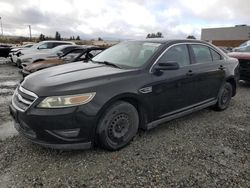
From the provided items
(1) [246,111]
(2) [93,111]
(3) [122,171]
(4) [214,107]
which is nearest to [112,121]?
(2) [93,111]

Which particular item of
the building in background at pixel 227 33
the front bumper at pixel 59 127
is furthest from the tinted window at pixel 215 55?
the building in background at pixel 227 33

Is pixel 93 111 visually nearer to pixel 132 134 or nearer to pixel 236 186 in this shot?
pixel 132 134

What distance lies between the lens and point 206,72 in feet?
15.2

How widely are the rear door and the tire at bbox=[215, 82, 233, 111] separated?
7.8 inches

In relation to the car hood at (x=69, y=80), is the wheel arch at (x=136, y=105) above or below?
below

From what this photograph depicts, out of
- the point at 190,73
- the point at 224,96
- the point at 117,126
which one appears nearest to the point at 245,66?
the point at 224,96

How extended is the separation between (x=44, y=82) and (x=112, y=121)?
3.39 feet

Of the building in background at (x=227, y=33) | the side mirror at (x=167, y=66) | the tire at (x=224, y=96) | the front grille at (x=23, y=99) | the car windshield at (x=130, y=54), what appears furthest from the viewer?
the building in background at (x=227, y=33)

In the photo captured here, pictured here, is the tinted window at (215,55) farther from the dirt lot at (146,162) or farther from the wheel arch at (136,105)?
the wheel arch at (136,105)

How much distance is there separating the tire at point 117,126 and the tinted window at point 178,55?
3.41ft

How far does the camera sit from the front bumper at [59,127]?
2875mm

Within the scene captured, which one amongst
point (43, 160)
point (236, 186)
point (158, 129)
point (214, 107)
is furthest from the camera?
point (214, 107)

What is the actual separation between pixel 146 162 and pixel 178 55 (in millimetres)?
2014

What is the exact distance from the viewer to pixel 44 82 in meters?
3.15
